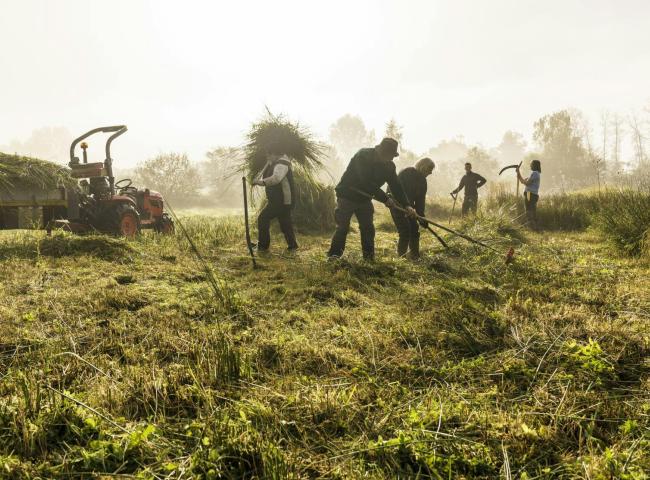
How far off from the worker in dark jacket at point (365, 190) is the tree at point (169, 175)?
2916 centimetres

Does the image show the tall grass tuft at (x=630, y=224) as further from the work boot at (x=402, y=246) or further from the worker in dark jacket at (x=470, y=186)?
the worker in dark jacket at (x=470, y=186)

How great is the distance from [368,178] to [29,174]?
5.02 meters

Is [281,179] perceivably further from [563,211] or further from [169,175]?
[169,175]

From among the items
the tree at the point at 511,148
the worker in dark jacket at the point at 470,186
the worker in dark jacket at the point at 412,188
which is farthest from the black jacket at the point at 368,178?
the tree at the point at 511,148

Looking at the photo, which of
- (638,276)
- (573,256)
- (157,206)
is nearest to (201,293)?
(638,276)

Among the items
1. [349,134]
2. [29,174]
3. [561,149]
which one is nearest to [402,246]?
[29,174]

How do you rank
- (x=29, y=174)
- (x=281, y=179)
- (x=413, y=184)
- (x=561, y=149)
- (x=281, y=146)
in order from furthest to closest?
(x=561, y=149) → (x=281, y=146) → (x=413, y=184) → (x=281, y=179) → (x=29, y=174)

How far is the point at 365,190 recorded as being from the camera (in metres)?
5.47

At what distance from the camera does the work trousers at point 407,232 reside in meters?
5.92

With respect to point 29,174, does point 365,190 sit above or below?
below

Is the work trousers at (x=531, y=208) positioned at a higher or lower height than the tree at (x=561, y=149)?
lower

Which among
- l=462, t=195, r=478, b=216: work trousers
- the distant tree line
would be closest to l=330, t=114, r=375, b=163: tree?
the distant tree line

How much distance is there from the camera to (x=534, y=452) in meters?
1.55

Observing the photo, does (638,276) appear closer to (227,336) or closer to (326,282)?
(326,282)
